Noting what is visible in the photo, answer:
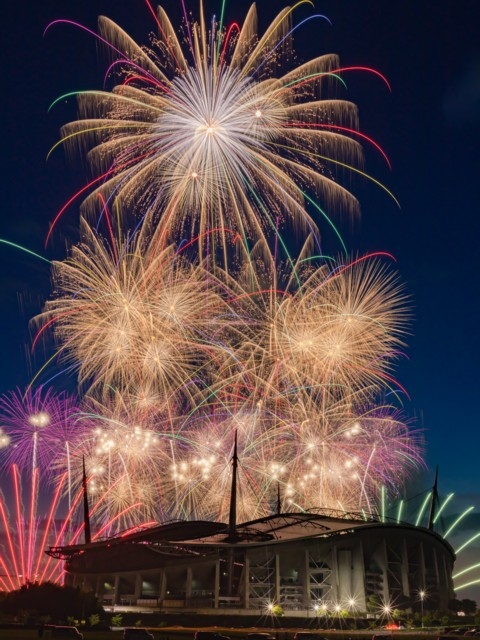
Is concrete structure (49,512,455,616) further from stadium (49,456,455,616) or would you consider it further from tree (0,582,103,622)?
tree (0,582,103,622)

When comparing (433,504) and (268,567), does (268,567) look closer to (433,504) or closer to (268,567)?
(268,567)

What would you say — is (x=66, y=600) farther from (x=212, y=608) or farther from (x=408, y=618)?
(x=408, y=618)

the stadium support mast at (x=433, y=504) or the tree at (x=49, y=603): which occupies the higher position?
the stadium support mast at (x=433, y=504)

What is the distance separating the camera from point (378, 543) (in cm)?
6588

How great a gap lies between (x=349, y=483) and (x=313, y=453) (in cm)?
507

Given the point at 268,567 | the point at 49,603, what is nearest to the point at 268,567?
the point at 268,567

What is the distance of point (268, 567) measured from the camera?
60.8 m

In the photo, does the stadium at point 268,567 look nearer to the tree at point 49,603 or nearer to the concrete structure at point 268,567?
the concrete structure at point 268,567

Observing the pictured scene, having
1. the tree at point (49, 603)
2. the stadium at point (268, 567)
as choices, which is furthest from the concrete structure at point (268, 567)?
the tree at point (49, 603)

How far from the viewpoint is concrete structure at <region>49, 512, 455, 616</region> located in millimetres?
59156

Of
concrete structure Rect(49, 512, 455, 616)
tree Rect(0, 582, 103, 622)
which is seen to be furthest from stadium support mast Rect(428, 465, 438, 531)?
tree Rect(0, 582, 103, 622)

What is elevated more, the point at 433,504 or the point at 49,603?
the point at 433,504

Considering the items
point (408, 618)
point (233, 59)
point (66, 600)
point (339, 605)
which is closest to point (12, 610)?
point (66, 600)

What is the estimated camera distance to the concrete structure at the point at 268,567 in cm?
5916
